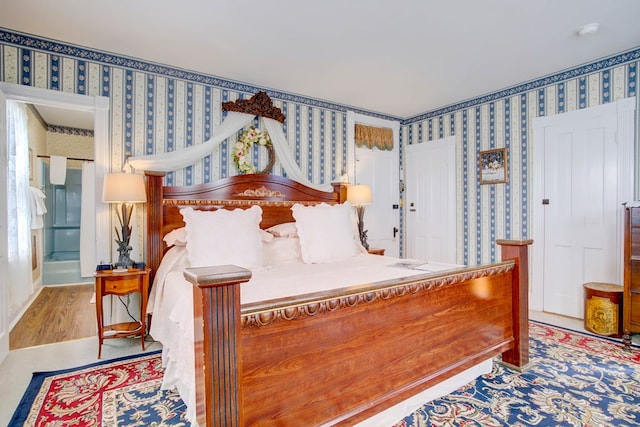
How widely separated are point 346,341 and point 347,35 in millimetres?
2467

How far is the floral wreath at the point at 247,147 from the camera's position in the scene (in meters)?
3.82

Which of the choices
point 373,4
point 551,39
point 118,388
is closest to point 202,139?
point 373,4

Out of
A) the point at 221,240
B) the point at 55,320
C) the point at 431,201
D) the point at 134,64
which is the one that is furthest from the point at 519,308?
the point at 55,320

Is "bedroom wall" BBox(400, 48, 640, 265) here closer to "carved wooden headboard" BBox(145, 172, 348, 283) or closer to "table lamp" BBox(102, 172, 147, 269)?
"carved wooden headboard" BBox(145, 172, 348, 283)

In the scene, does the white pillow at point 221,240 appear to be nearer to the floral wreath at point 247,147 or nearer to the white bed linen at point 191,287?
the white bed linen at point 191,287

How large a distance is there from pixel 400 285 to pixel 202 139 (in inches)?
110

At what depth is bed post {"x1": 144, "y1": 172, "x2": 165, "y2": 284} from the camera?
3.13 m

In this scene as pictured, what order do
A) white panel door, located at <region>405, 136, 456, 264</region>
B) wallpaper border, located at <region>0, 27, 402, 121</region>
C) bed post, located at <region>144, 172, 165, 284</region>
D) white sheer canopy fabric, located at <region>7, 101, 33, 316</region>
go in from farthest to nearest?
white panel door, located at <region>405, 136, 456, 264</region>, white sheer canopy fabric, located at <region>7, 101, 33, 316</region>, bed post, located at <region>144, 172, 165, 284</region>, wallpaper border, located at <region>0, 27, 402, 121</region>

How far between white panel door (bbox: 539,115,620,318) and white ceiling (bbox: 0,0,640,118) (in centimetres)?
78

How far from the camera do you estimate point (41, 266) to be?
551 centimetres

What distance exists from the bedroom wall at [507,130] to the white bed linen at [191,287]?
6.52ft

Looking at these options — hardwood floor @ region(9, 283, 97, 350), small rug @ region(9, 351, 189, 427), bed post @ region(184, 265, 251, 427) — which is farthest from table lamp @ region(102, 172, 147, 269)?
bed post @ region(184, 265, 251, 427)

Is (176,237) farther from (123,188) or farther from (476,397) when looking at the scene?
(476,397)

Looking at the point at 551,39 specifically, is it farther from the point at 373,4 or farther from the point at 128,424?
the point at 128,424
